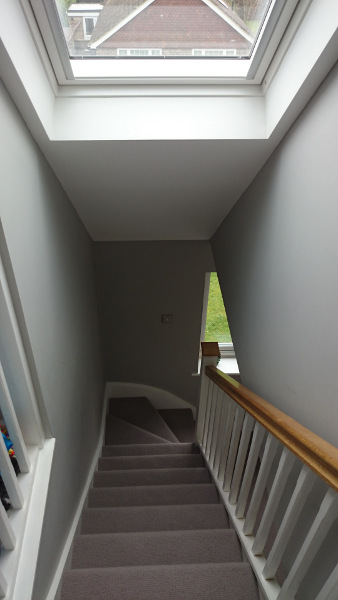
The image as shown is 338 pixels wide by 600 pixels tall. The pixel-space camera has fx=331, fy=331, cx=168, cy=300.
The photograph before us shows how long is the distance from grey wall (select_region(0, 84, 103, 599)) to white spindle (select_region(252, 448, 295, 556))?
2.72ft

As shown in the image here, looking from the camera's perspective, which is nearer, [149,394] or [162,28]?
[162,28]

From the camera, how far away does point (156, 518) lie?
1.79 m

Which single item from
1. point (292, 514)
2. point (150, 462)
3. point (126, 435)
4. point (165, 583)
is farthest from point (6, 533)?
point (126, 435)

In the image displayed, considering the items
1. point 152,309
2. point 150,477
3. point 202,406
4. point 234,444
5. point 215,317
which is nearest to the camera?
point 234,444

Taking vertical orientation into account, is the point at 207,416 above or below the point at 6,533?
below

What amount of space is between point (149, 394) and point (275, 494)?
124 inches

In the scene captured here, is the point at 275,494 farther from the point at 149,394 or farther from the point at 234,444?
the point at 149,394

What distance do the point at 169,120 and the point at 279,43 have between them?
44 centimetres

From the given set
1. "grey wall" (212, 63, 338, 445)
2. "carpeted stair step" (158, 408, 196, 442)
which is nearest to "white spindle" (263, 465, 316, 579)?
"grey wall" (212, 63, 338, 445)

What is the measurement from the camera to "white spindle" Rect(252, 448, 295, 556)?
1.11 metres

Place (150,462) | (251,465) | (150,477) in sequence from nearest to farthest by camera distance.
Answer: (251,465)
(150,477)
(150,462)

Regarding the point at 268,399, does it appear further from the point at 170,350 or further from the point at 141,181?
the point at 170,350

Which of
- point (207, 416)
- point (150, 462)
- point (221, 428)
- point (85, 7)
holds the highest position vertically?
point (85, 7)

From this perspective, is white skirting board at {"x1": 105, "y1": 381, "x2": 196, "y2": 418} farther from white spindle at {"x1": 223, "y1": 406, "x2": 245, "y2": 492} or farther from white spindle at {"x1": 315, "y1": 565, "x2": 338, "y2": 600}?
white spindle at {"x1": 315, "y1": 565, "x2": 338, "y2": 600}
